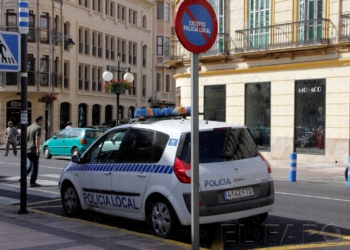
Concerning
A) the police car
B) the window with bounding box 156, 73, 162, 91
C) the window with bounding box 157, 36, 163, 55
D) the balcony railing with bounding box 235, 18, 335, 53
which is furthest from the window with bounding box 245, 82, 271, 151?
the window with bounding box 156, 73, 162, 91

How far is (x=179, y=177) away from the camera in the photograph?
7250 mm

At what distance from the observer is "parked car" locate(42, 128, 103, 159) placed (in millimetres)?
23953

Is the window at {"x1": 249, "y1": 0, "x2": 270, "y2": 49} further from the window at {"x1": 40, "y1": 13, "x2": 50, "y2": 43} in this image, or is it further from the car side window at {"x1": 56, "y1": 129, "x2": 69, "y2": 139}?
the window at {"x1": 40, "y1": 13, "x2": 50, "y2": 43}

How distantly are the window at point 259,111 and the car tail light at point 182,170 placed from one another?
1679 centimetres

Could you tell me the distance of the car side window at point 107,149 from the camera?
8.52m

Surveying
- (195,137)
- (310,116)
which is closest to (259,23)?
(310,116)

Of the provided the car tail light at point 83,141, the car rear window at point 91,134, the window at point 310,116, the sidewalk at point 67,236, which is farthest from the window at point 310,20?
the sidewalk at point 67,236

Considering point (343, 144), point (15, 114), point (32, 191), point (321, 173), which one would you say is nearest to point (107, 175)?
point (32, 191)

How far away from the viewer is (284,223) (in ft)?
28.4

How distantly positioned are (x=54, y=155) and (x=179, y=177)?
1937 cm

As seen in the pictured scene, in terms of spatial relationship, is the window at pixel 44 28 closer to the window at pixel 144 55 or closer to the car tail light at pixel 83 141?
the window at pixel 144 55

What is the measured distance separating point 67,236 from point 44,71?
36.0 metres

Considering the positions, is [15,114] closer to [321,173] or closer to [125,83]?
[125,83]

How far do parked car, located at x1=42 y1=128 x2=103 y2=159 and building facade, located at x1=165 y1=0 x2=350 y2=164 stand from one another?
516 cm
